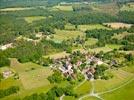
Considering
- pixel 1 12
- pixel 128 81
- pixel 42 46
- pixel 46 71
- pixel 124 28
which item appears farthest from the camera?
pixel 1 12

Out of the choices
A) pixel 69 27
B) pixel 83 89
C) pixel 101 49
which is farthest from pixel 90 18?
pixel 83 89

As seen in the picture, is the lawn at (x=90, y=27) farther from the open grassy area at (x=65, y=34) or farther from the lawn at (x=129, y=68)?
the lawn at (x=129, y=68)

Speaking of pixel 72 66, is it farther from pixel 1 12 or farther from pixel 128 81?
pixel 1 12

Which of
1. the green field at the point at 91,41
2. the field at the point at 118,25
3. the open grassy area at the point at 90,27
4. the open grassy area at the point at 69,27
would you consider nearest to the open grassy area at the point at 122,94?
the green field at the point at 91,41

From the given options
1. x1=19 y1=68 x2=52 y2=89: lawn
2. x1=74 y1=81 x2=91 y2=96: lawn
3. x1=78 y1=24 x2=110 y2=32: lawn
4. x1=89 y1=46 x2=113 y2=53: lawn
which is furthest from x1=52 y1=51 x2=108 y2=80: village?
x1=78 y1=24 x2=110 y2=32: lawn

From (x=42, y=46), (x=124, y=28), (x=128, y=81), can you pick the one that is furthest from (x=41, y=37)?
(x=128, y=81)

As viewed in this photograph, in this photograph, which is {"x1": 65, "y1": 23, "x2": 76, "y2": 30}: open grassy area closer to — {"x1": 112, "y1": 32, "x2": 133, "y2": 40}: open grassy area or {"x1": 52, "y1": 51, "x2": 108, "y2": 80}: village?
{"x1": 112, "y1": 32, "x2": 133, "y2": 40}: open grassy area

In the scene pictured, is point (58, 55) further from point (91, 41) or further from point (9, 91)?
point (9, 91)
